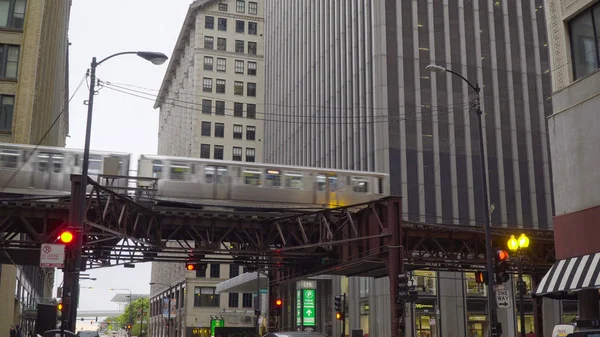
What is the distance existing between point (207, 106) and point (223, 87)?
13.4 feet

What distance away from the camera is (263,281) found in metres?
69.4

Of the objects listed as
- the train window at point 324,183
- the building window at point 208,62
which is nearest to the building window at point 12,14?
the train window at point 324,183

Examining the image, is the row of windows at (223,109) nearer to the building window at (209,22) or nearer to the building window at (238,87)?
the building window at (238,87)

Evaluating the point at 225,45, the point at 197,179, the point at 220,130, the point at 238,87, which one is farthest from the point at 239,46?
the point at 197,179

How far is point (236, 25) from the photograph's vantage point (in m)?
108

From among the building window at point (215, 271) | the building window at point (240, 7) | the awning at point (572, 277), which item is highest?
the building window at point (240, 7)

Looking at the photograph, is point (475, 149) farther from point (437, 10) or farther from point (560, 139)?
point (560, 139)

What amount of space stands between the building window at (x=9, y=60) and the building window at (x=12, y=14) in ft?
5.47

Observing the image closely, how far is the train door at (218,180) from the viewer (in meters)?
42.8

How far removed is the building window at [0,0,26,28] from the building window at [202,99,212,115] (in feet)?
177

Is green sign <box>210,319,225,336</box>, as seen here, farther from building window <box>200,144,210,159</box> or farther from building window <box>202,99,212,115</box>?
building window <box>202,99,212,115</box>

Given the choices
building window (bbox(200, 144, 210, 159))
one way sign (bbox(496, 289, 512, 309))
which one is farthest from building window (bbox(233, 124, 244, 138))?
one way sign (bbox(496, 289, 512, 309))

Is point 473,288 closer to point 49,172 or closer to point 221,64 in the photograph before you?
point 49,172

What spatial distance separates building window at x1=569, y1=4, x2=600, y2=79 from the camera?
21203 mm
